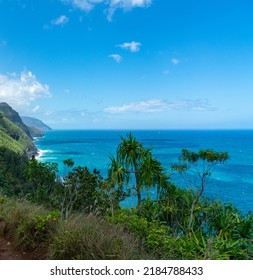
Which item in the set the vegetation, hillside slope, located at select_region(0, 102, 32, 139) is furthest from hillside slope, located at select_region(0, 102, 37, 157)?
the vegetation

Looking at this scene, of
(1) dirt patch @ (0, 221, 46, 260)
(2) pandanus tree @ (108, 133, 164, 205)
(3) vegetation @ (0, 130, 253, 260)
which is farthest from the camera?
(2) pandanus tree @ (108, 133, 164, 205)

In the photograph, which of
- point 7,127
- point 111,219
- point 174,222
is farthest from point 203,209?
point 7,127

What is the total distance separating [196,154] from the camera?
23.9 ft

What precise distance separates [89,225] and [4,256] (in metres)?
1.04

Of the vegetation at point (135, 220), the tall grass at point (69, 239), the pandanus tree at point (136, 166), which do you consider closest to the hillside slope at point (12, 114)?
the vegetation at point (135, 220)

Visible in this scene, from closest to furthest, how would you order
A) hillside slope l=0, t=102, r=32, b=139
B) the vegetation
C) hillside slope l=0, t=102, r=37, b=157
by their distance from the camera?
the vegetation
hillside slope l=0, t=102, r=37, b=157
hillside slope l=0, t=102, r=32, b=139

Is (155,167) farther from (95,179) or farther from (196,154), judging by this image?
(95,179)

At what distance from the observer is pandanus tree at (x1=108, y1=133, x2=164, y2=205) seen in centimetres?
655

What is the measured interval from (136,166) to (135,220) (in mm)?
2588

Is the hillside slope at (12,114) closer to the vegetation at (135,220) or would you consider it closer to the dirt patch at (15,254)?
the vegetation at (135,220)

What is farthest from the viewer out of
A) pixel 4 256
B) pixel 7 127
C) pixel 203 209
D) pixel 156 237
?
pixel 7 127

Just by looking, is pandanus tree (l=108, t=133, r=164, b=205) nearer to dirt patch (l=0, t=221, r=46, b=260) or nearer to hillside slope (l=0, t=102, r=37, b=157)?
dirt patch (l=0, t=221, r=46, b=260)

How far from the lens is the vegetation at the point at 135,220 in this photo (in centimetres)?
292

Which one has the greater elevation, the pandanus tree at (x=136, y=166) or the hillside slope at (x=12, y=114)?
the hillside slope at (x=12, y=114)
